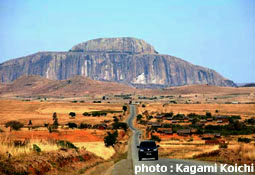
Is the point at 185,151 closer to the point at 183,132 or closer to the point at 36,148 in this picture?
the point at 36,148

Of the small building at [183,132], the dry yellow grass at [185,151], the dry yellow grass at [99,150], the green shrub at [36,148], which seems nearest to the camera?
the green shrub at [36,148]

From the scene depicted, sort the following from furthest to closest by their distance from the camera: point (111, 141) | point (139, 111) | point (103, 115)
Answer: point (139, 111) → point (103, 115) → point (111, 141)

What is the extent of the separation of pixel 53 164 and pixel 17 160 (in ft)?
10.4

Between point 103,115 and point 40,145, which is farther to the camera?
point 103,115

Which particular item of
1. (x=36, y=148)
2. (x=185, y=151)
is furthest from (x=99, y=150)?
(x=36, y=148)

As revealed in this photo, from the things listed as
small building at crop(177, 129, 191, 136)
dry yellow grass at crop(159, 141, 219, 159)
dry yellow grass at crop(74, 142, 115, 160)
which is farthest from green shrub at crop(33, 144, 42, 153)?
small building at crop(177, 129, 191, 136)

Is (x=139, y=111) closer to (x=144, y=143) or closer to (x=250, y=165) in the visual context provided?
(x=144, y=143)

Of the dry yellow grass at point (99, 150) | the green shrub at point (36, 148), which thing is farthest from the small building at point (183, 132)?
the green shrub at point (36, 148)

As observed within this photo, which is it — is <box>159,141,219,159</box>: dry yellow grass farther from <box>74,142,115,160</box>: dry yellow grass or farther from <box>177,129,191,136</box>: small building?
<box>177,129,191,136</box>: small building

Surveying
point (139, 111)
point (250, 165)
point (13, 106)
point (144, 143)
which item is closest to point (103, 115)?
point (139, 111)

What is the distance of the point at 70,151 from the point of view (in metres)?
27.1

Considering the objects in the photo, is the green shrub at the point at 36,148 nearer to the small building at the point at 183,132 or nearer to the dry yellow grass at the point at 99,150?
the dry yellow grass at the point at 99,150

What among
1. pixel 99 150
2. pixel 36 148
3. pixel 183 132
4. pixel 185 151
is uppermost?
pixel 36 148

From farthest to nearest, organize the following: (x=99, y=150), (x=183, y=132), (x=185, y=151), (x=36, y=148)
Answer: (x=183, y=132), (x=185, y=151), (x=99, y=150), (x=36, y=148)
